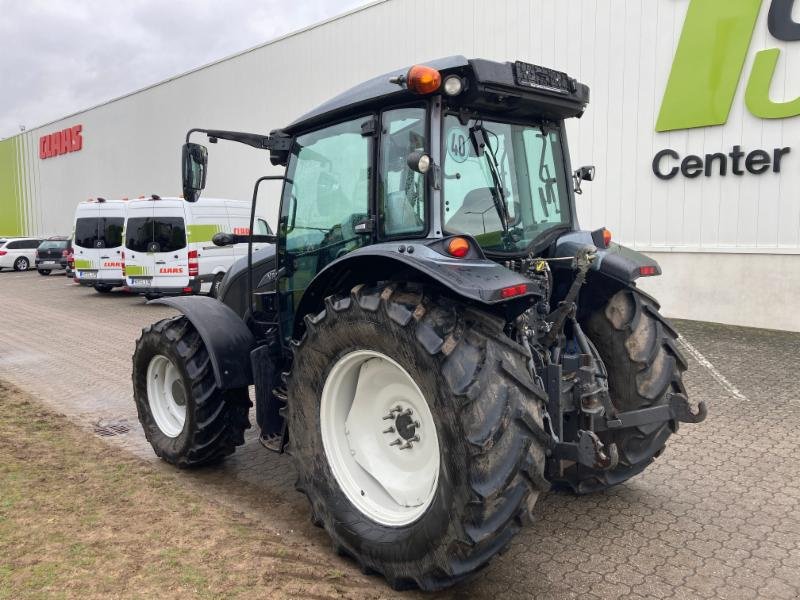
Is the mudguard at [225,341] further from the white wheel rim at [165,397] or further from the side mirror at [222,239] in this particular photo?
the white wheel rim at [165,397]

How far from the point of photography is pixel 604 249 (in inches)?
153

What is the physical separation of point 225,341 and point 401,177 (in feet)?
5.48

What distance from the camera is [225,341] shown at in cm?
423

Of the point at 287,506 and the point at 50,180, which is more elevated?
the point at 50,180

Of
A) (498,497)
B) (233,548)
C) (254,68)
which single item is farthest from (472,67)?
(254,68)

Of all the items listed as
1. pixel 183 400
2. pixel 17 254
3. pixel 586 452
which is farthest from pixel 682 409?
pixel 17 254

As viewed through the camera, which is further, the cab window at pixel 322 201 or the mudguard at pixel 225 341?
the mudguard at pixel 225 341

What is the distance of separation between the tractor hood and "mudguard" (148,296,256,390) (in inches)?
54.9

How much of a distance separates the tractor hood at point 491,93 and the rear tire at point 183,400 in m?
1.67

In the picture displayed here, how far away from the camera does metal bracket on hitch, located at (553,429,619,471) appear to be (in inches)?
113

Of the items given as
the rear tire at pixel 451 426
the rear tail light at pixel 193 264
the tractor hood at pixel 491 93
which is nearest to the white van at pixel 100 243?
the rear tail light at pixel 193 264

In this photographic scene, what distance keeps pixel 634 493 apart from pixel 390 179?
8.31ft

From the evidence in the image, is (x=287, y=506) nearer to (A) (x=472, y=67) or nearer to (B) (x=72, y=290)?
(A) (x=472, y=67)

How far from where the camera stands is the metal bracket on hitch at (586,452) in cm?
288
